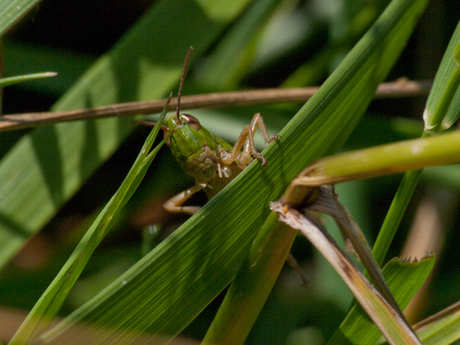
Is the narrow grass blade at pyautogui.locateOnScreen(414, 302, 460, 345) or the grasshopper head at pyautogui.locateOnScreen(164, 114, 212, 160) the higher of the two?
the grasshopper head at pyautogui.locateOnScreen(164, 114, 212, 160)

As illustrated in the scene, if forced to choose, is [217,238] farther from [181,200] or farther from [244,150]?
[181,200]

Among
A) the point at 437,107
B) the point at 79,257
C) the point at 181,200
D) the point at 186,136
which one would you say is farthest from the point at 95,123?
the point at 437,107

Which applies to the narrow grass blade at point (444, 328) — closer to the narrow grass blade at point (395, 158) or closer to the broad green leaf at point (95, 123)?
the narrow grass blade at point (395, 158)

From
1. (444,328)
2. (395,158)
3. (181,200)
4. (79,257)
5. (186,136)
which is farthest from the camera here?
(181,200)

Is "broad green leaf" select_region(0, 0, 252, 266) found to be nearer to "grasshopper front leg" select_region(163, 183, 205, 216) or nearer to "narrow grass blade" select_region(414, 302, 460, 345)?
"grasshopper front leg" select_region(163, 183, 205, 216)

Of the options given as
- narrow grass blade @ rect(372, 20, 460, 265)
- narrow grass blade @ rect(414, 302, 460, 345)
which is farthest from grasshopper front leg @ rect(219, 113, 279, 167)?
narrow grass blade @ rect(414, 302, 460, 345)

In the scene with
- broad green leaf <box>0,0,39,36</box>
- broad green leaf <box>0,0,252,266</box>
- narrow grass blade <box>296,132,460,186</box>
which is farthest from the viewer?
broad green leaf <box>0,0,252,266</box>
